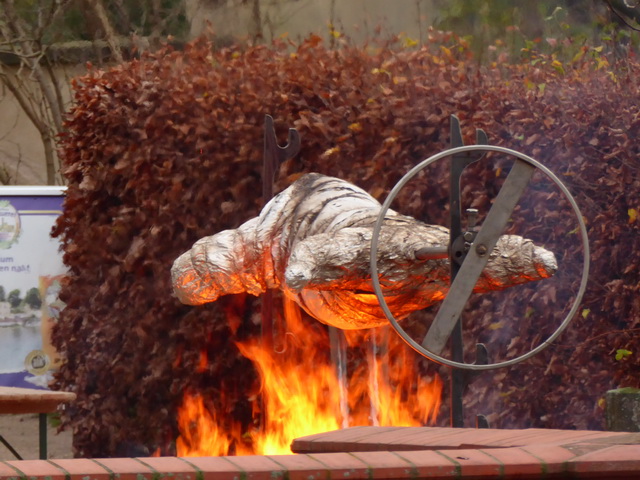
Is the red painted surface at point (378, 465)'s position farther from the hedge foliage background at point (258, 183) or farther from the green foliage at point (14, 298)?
the green foliage at point (14, 298)

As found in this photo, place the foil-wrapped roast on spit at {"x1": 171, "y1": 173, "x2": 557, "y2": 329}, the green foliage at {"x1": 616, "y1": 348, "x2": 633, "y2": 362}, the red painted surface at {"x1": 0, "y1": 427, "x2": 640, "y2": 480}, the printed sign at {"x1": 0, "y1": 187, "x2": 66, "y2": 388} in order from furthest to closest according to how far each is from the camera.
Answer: the printed sign at {"x1": 0, "y1": 187, "x2": 66, "y2": 388} < the green foliage at {"x1": 616, "y1": 348, "x2": 633, "y2": 362} < the foil-wrapped roast on spit at {"x1": 171, "y1": 173, "x2": 557, "y2": 329} < the red painted surface at {"x1": 0, "y1": 427, "x2": 640, "y2": 480}

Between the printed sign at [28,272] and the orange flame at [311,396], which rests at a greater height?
the printed sign at [28,272]

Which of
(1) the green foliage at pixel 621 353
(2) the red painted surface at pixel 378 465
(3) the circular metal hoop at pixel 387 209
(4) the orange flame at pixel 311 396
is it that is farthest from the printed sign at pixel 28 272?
(2) the red painted surface at pixel 378 465

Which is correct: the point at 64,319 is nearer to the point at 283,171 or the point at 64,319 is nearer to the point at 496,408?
the point at 283,171

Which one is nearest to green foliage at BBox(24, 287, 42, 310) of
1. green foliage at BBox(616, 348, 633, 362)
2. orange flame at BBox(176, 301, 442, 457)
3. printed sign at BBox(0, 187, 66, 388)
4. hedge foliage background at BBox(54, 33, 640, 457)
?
printed sign at BBox(0, 187, 66, 388)

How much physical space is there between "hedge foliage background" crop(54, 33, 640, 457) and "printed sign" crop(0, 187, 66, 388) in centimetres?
164

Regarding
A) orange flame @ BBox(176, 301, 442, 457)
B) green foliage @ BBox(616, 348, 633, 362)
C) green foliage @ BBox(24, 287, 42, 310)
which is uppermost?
green foliage @ BBox(24, 287, 42, 310)

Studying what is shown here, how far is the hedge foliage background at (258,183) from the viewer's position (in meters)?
6.06

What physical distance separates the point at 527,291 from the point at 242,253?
1.66m

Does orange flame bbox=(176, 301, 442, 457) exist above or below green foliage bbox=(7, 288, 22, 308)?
below

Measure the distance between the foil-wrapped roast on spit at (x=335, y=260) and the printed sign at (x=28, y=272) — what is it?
4.67m

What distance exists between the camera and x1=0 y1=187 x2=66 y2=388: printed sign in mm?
9758

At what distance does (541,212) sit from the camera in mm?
6207

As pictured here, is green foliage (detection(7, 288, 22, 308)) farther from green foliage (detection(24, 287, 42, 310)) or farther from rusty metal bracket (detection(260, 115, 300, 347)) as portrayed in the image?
rusty metal bracket (detection(260, 115, 300, 347))
